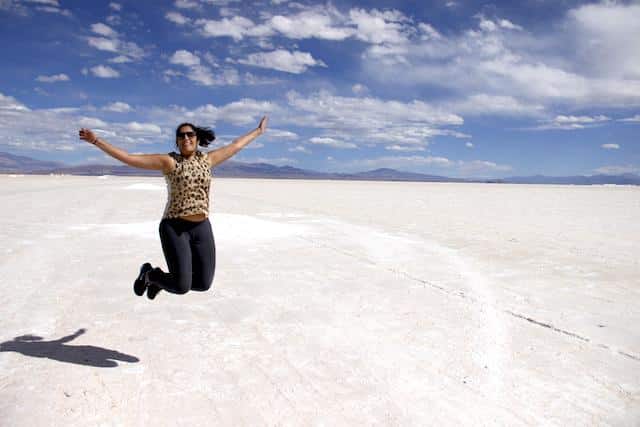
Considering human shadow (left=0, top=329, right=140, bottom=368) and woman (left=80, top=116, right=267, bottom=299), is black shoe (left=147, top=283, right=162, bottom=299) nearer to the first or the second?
woman (left=80, top=116, right=267, bottom=299)

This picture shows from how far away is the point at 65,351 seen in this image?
443 centimetres

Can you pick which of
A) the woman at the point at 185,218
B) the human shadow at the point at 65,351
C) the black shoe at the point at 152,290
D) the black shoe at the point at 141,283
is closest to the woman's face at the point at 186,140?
the woman at the point at 185,218

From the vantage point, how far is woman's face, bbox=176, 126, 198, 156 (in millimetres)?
4570

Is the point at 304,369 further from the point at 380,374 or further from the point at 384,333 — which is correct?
the point at 384,333

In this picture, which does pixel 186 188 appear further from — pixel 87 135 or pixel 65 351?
pixel 65 351

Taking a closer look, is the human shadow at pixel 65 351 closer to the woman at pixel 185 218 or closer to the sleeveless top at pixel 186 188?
the woman at pixel 185 218

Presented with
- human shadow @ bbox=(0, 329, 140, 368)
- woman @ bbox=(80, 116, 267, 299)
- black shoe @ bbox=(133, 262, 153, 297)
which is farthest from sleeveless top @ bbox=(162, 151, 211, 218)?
human shadow @ bbox=(0, 329, 140, 368)

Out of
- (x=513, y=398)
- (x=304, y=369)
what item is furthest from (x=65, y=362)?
(x=513, y=398)

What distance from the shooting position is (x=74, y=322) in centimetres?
524

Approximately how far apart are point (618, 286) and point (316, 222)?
895 cm

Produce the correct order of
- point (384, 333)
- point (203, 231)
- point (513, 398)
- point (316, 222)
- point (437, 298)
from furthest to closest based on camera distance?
1. point (316, 222)
2. point (437, 298)
3. point (384, 333)
4. point (203, 231)
5. point (513, 398)

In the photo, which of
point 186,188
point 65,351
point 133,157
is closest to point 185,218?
point 186,188

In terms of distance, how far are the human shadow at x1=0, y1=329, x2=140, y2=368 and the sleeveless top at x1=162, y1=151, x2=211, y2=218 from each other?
1267 mm

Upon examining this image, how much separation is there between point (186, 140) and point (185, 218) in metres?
0.70
